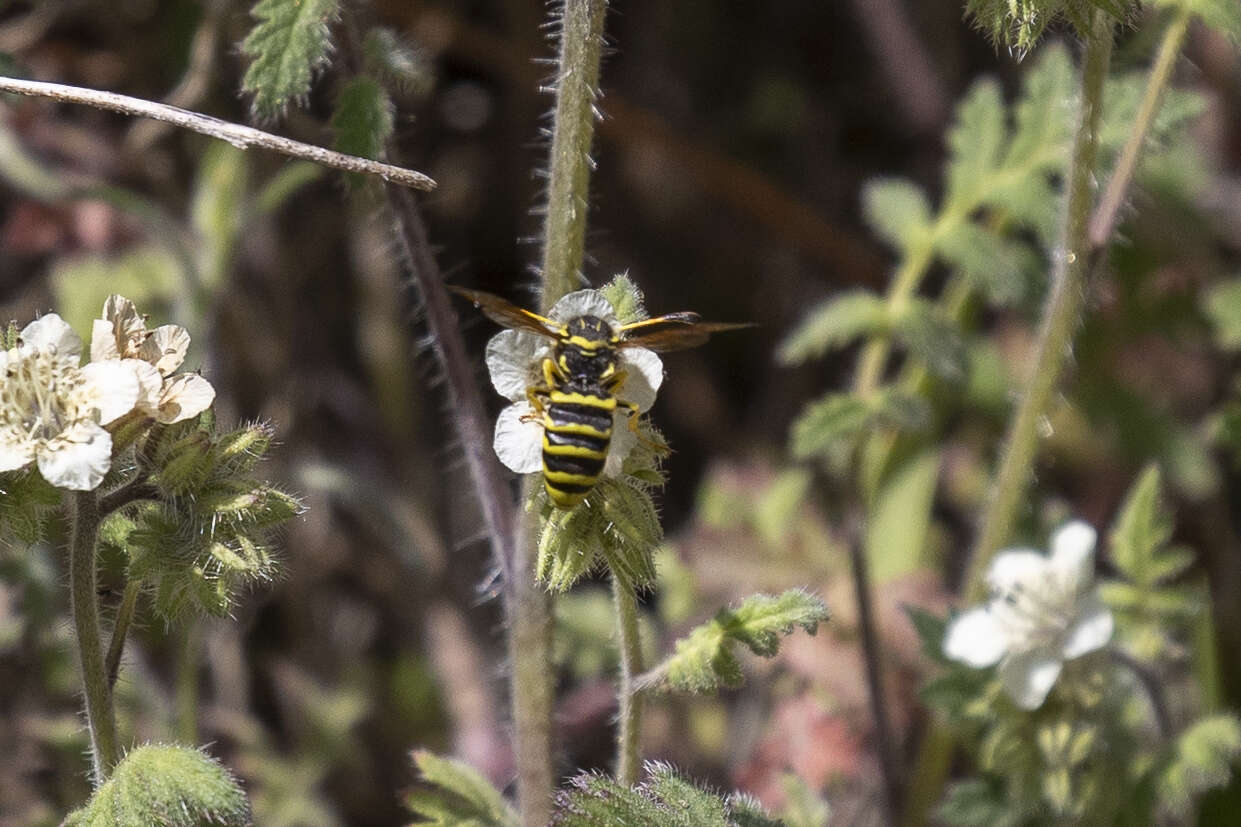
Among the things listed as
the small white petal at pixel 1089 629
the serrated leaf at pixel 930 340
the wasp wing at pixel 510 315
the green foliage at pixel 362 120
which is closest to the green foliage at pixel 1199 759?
the small white petal at pixel 1089 629

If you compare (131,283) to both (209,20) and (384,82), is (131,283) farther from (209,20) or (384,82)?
(384,82)

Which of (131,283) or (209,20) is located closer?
(209,20)

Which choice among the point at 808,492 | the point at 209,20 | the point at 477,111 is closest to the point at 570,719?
the point at 808,492

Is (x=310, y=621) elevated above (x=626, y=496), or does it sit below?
above

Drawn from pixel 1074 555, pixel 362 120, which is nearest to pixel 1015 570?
pixel 1074 555

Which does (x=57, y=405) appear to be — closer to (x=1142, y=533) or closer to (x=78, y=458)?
(x=78, y=458)

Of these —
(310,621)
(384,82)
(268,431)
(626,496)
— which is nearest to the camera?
(626,496)
